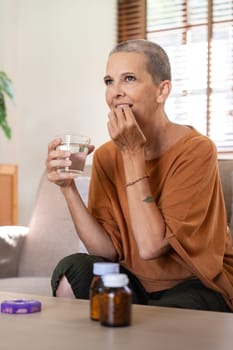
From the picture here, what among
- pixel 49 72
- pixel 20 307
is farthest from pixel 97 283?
pixel 49 72

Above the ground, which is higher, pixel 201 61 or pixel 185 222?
pixel 201 61

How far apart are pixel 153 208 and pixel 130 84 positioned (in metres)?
0.32

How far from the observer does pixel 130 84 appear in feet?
5.01

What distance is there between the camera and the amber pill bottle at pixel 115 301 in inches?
37.9

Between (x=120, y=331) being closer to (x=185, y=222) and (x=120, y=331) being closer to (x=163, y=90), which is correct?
(x=185, y=222)

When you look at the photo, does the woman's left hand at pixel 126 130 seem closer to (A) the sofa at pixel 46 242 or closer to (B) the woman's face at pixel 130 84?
(B) the woman's face at pixel 130 84

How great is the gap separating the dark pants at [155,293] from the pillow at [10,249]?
73 centimetres

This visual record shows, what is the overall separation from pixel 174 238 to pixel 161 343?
21.1 inches

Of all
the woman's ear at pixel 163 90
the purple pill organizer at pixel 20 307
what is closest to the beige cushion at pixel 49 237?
the woman's ear at pixel 163 90

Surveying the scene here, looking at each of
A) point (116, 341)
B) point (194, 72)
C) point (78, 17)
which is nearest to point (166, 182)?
point (116, 341)

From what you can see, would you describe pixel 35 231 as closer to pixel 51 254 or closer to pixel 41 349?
pixel 51 254

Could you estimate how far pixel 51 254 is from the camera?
2.23 metres

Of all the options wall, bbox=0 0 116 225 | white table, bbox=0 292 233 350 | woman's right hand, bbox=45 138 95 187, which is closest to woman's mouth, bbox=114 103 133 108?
woman's right hand, bbox=45 138 95 187

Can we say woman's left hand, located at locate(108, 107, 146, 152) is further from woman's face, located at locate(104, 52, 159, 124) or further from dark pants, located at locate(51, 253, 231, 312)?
dark pants, located at locate(51, 253, 231, 312)
